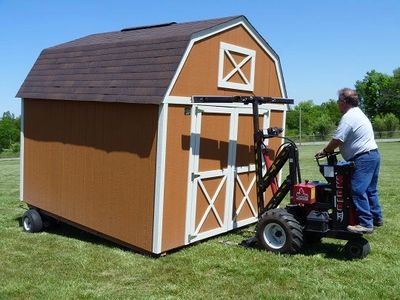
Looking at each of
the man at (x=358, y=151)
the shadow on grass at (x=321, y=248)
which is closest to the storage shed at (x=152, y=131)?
the shadow on grass at (x=321, y=248)

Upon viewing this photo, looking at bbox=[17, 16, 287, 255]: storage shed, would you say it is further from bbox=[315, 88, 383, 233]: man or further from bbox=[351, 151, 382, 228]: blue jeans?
bbox=[351, 151, 382, 228]: blue jeans

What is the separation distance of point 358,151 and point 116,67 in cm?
386

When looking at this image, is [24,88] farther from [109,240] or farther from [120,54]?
[109,240]

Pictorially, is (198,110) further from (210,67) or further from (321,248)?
(321,248)

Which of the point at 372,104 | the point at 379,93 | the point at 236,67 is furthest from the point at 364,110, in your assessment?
the point at 236,67

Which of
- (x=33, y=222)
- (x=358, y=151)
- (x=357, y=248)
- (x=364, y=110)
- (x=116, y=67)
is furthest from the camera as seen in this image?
(x=364, y=110)

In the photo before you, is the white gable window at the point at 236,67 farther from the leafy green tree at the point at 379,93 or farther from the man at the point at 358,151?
the leafy green tree at the point at 379,93

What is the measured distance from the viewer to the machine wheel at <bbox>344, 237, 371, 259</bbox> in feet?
22.1

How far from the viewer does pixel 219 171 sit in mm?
8023

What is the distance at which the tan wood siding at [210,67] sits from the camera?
7.25 m

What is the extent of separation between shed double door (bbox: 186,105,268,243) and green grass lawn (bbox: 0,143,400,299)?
36 cm

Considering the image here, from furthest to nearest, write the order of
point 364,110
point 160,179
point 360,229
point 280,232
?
point 364,110 < point 280,232 < point 160,179 < point 360,229

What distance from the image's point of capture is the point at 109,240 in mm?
8000

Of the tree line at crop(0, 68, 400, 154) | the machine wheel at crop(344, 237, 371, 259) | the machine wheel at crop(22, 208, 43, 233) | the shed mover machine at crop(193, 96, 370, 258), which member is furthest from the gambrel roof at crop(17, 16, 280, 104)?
the tree line at crop(0, 68, 400, 154)
